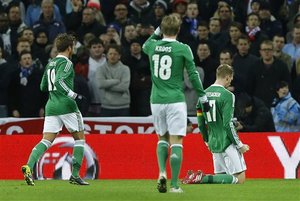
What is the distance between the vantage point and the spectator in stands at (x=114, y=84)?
20.9 metres

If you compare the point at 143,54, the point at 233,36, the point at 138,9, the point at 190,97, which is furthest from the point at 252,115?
the point at 138,9

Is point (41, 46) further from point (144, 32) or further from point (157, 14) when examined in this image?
point (157, 14)

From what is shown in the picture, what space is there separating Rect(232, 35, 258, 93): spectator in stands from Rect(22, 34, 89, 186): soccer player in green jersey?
5910 mm

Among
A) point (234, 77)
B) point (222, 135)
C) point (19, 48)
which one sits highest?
point (19, 48)

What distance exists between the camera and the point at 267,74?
69.2 ft

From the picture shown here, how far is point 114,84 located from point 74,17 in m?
3.38

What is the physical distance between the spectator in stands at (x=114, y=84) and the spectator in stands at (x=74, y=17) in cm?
298

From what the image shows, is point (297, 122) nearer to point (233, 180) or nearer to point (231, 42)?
point (231, 42)

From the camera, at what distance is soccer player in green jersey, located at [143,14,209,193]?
46.0 ft

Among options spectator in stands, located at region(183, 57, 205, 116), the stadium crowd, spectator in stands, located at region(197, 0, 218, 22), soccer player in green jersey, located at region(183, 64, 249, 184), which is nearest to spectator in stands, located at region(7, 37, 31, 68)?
the stadium crowd

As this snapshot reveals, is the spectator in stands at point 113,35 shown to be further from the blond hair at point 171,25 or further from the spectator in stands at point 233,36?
the blond hair at point 171,25

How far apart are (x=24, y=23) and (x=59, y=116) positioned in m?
8.68

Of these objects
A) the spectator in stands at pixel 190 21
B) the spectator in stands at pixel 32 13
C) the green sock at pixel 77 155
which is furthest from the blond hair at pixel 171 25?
the spectator in stands at pixel 32 13

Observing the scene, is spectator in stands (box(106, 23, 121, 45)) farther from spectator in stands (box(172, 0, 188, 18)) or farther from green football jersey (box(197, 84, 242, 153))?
green football jersey (box(197, 84, 242, 153))
